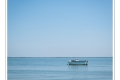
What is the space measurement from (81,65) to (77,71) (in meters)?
0.98

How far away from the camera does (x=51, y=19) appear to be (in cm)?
1326

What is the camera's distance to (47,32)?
1376 cm

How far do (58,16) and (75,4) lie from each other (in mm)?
1113

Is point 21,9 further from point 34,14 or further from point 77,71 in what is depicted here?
point 77,71

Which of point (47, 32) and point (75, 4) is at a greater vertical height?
point (75, 4)

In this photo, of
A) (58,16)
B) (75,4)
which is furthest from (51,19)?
(75,4)
